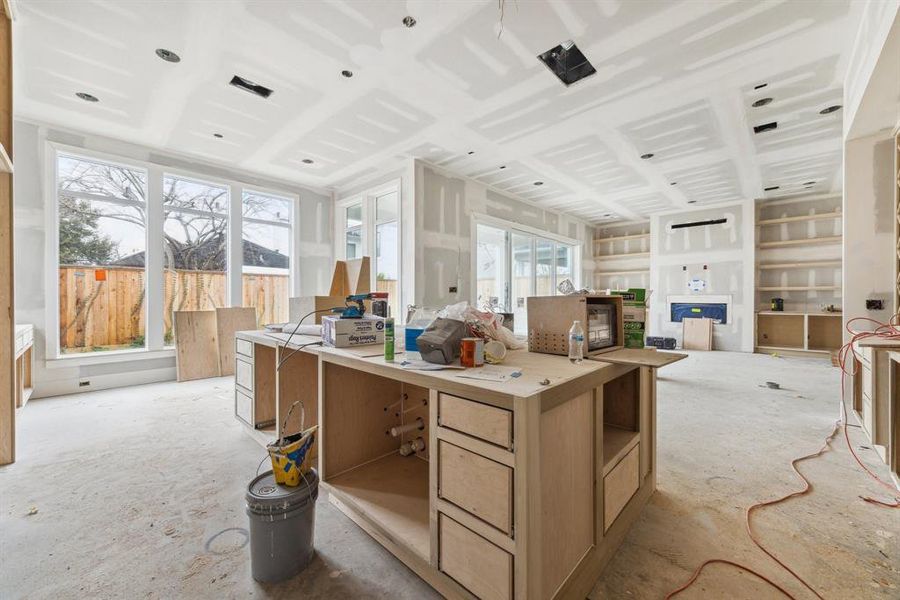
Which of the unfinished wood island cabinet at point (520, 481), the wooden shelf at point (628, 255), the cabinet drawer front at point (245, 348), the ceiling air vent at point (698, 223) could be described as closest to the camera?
the unfinished wood island cabinet at point (520, 481)

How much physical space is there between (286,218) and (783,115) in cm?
672

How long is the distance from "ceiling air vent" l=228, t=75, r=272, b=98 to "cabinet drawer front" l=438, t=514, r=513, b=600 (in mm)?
3844

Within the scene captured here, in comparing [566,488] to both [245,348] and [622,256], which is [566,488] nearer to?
[245,348]

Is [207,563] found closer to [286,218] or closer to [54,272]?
[54,272]

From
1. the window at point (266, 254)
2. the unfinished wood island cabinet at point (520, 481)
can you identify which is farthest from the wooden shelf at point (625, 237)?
the unfinished wood island cabinet at point (520, 481)

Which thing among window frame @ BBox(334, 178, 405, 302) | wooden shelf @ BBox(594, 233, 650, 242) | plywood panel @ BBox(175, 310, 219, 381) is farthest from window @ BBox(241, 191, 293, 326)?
wooden shelf @ BBox(594, 233, 650, 242)

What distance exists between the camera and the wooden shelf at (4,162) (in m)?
1.61

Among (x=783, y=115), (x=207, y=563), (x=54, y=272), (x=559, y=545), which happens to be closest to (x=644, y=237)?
(x=783, y=115)

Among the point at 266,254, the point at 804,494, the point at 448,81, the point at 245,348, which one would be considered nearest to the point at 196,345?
the point at 266,254

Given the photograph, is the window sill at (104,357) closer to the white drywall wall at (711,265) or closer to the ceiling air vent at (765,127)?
the ceiling air vent at (765,127)

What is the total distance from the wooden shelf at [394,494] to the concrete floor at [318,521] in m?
0.14

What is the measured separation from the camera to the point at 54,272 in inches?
159

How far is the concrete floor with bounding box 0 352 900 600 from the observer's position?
1.37m

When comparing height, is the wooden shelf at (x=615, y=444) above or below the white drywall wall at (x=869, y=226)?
below
